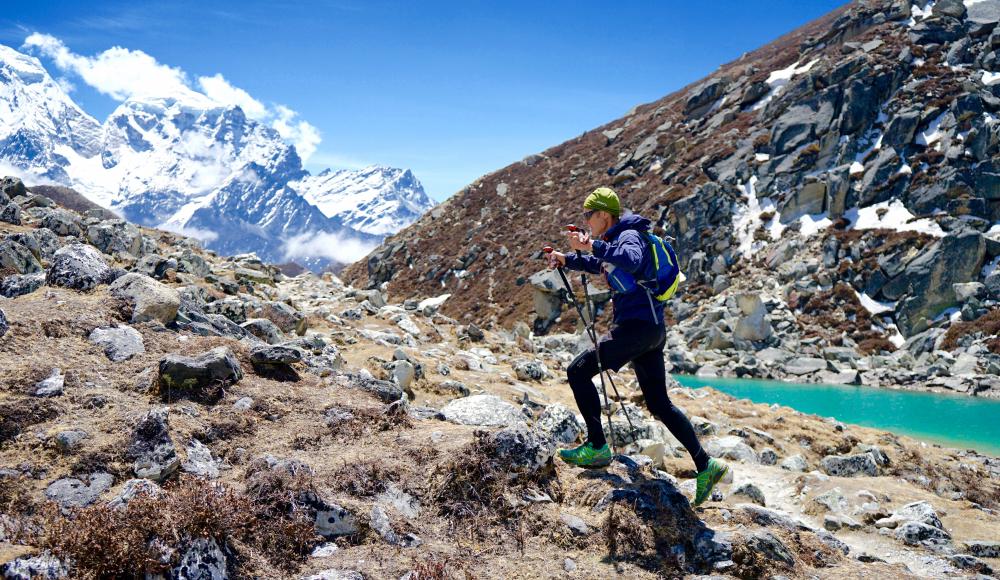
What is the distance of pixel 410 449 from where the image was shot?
20.2 ft

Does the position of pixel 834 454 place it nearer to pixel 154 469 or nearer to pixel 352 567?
pixel 352 567

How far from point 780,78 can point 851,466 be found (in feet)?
202

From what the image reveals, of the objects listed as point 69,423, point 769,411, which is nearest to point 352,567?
point 69,423

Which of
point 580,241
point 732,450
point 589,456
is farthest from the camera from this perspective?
point 732,450

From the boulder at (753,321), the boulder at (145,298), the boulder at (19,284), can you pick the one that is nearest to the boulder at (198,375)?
the boulder at (145,298)

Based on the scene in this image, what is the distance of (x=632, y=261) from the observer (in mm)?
5445

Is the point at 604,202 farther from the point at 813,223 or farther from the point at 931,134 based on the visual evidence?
the point at 931,134

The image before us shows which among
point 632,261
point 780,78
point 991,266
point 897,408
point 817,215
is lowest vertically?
point 897,408

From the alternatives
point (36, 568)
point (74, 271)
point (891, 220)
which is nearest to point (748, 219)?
point (891, 220)

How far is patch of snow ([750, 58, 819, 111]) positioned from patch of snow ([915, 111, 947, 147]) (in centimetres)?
1675

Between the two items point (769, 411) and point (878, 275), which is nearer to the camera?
point (769, 411)

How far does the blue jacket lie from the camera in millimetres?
5488

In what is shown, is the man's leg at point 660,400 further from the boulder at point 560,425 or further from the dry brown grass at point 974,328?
the dry brown grass at point 974,328

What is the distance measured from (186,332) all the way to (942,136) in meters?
52.2
